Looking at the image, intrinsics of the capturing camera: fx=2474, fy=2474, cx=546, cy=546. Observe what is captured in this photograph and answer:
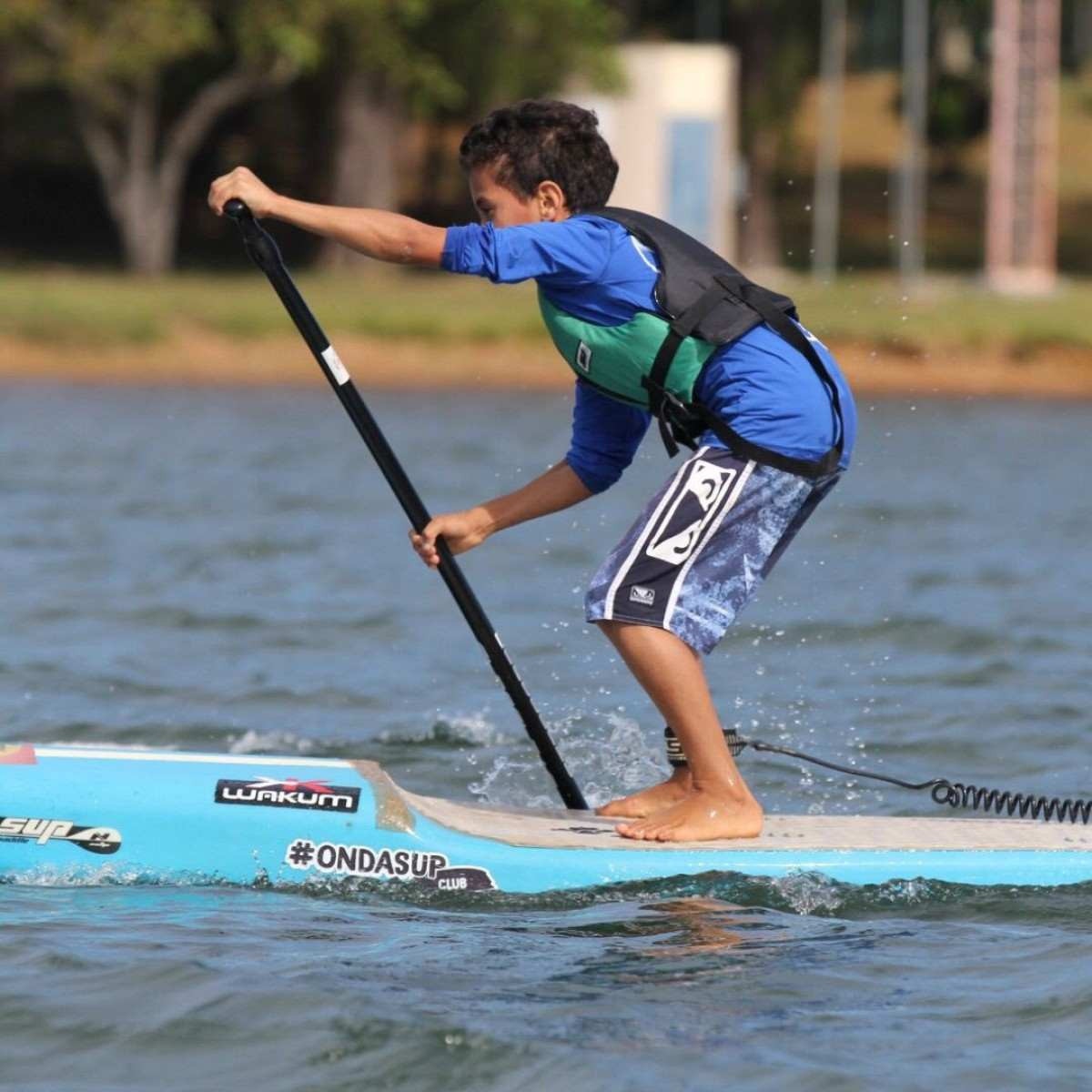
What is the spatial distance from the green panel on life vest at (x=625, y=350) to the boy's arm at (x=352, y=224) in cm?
39

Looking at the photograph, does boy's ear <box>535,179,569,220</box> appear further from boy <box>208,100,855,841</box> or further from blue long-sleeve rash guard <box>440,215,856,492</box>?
blue long-sleeve rash guard <box>440,215,856,492</box>

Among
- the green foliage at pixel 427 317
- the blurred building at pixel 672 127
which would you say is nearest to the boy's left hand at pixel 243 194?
the green foliage at pixel 427 317

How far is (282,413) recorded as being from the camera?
25.4 meters

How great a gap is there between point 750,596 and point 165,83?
3656cm

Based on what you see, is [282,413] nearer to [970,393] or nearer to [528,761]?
[970,393]

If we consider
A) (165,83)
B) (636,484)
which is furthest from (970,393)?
(165,83)

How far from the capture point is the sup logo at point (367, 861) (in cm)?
623

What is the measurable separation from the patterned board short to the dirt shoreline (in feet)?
72.0

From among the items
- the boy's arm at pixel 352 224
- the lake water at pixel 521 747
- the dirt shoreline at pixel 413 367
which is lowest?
the dirt shoreline at pixel 413 367

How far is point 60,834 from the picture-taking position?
6.22 metres

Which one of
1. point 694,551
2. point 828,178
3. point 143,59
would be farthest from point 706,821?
point 828,178

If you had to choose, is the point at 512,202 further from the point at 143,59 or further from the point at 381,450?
the point at 143,59

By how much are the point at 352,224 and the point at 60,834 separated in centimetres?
172

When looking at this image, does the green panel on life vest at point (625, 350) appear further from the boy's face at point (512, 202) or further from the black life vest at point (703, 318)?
the boy's face at point (512, 202)
